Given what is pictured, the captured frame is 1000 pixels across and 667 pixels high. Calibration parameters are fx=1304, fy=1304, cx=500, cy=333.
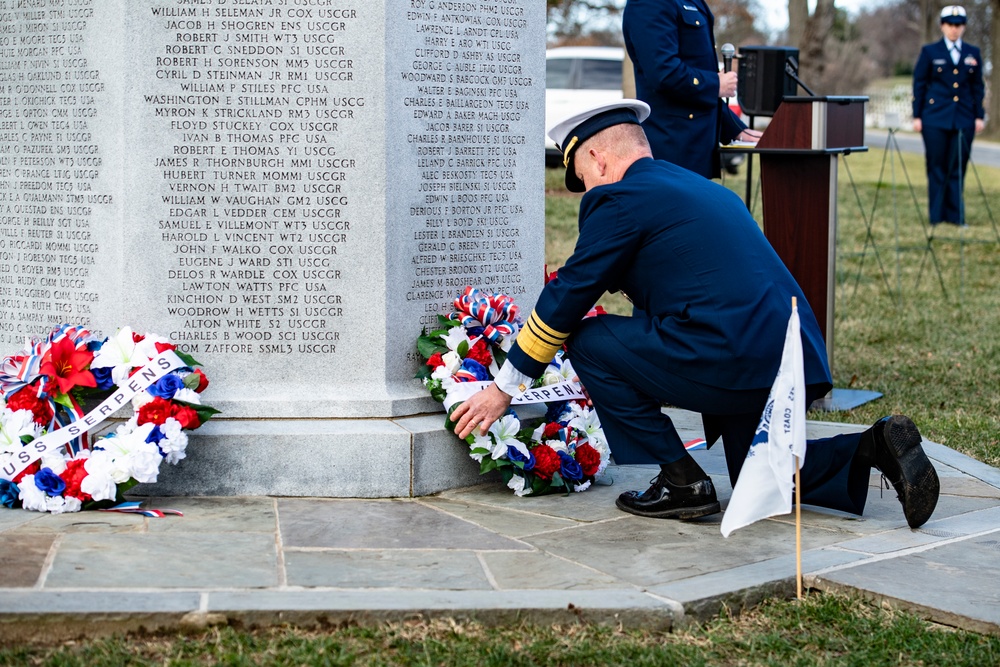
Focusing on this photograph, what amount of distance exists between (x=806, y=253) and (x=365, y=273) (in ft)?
9.30

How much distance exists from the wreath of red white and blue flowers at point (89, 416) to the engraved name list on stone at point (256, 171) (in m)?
0.28

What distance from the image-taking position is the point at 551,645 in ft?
11.1

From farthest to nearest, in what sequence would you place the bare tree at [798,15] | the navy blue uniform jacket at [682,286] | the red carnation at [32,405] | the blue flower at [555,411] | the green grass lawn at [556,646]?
1. the bare tree at [798,15]
2. the blue flower at [555,411]
3. the red carnation at [32,405]
4. the navy blue uniform jacket at [682,286]
5. the green grass lawn at [556,646]

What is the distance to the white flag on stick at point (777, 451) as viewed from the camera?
3.89 metres

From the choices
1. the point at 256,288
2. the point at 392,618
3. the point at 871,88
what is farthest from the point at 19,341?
the point at 871,88

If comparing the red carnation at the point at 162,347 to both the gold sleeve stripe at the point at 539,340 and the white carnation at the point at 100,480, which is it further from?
the gold sleeve stripe at the point at 539,340

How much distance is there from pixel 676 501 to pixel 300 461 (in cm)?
134

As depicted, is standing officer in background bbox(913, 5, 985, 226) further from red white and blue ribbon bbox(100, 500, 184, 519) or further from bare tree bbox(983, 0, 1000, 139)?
bare tree bbox(983, 0, 1000, 139)

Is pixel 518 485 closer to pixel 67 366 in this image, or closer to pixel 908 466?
pixel 908 466

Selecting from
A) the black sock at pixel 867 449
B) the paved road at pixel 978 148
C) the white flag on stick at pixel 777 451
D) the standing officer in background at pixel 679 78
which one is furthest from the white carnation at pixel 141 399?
the paved road at pixel 978 148

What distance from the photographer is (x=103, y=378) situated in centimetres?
457

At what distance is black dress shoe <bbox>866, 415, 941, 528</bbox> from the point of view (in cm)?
429

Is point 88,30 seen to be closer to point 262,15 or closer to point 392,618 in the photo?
point 262,15

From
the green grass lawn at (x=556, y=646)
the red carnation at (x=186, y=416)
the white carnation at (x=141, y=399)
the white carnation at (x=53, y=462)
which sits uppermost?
the white carnation at (x=141, y=399)
